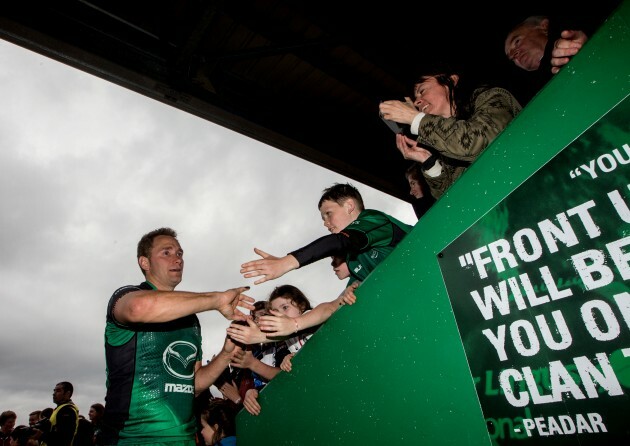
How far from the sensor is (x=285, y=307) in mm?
3053

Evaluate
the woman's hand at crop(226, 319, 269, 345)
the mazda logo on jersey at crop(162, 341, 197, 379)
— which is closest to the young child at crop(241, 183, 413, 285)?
the woman's hand at crop(226, 319, 269, 345)

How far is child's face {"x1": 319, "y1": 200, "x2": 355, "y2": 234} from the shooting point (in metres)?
2.39

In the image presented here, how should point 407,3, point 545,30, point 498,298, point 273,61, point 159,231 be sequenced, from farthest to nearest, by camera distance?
1. point 273,61
2. point 407,3
3. point 159,231
4. point 545,30
5. point 498,298

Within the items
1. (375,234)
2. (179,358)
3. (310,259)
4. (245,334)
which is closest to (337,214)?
(375,234)

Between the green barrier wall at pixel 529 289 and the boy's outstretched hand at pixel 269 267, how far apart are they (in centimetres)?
58

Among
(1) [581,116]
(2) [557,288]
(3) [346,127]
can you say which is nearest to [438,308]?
(2) [557,288]

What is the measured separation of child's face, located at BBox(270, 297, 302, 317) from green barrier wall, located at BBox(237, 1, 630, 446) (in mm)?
A: 1866

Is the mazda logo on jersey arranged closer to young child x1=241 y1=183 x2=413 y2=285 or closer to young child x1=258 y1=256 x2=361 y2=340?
young child x1=258 y1=256 x2=361 y2=340

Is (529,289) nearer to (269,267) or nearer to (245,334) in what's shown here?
(269,267)

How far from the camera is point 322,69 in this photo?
4.13m

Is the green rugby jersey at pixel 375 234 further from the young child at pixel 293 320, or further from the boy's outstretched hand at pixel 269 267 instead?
the boy's outstretched hand at pixel 269 267

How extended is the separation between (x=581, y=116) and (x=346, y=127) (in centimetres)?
446

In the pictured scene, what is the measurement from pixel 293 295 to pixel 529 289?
2.63 meters

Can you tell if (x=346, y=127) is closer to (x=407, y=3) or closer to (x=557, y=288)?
(x=407, y=3)
